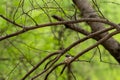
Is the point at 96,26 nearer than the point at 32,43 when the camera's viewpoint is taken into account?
Yes

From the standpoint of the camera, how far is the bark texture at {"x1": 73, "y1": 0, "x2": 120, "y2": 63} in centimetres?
276

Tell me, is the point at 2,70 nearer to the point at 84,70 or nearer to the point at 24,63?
the point at 24,63

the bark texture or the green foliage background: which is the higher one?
the bark texture

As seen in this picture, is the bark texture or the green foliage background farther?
the green foliage background

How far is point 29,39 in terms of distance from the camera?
4527mm

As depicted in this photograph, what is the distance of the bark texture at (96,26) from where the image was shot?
9.05 ft

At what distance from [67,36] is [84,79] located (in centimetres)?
119

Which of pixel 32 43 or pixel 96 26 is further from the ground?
pixel 96 26

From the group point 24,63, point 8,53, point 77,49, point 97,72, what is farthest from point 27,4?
point 97,72

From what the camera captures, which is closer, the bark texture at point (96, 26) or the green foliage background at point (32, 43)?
the bark texture at point (96, 26)

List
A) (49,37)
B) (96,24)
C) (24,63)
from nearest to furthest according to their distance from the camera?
(96,24) → (24,63) → (49,37)

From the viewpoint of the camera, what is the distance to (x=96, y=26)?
2855mm

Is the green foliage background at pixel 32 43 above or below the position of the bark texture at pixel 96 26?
below

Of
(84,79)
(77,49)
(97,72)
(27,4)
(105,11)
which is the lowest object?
(97,72)
